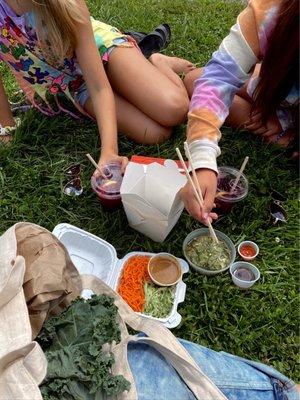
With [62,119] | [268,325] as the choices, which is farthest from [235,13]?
[268,325]

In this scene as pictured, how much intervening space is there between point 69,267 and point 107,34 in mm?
1522

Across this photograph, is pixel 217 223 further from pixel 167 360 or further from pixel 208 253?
pixel 167 360

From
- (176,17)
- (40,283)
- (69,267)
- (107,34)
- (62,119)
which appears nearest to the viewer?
(40,283)

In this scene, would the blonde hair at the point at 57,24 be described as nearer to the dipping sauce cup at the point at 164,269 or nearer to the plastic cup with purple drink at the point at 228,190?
the plastic cup with purple drink at the point at 228,190

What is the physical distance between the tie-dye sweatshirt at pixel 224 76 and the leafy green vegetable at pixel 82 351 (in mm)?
728

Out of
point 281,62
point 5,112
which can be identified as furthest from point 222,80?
point 5,112

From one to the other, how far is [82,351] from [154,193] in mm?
809

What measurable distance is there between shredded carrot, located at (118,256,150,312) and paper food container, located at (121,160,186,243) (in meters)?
0.17

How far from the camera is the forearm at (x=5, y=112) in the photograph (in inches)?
99.9

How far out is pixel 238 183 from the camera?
2230mm

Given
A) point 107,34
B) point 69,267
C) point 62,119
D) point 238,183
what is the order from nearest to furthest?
point 69,267 < point 238,183 < point 107,34 < point 62,119

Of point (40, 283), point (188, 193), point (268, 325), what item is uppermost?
point (40, 283)

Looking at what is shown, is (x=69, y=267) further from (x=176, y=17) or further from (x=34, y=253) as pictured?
(x=176, y=17)

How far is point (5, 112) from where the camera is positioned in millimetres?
2592
